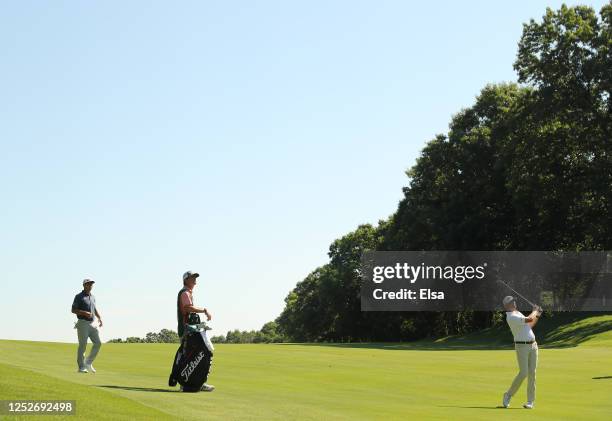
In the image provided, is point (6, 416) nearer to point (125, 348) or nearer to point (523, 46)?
point (125, 348)

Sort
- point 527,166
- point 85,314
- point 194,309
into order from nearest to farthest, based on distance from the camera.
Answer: point 194,309
point 85,314
point 527,166

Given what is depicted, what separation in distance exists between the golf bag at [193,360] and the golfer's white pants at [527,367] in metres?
6.24

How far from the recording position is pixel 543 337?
64.1 metres

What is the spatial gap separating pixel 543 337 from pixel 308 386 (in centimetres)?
4515

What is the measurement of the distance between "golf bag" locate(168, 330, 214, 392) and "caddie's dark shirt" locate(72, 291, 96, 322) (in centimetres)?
489

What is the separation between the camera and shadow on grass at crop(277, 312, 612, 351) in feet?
190

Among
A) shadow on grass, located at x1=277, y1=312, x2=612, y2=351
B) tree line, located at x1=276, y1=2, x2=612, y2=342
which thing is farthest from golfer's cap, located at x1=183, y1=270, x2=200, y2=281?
tree line, located at x1=276, y1=2, x2=612, y2=342

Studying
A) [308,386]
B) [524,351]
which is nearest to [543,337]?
[308,386]

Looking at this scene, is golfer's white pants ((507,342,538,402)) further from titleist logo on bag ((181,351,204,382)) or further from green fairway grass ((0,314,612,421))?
titleist logo on bag ((181,351,204,382))

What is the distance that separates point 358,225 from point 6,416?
4424 inches

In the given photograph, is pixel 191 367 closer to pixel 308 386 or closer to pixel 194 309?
pixel 194 309

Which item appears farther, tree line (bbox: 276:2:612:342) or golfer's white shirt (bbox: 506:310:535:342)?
tree line (bbox: 276:2:612:342)

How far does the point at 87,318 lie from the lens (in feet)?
73.3

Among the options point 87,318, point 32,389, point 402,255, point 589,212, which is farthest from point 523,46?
point 32,389
